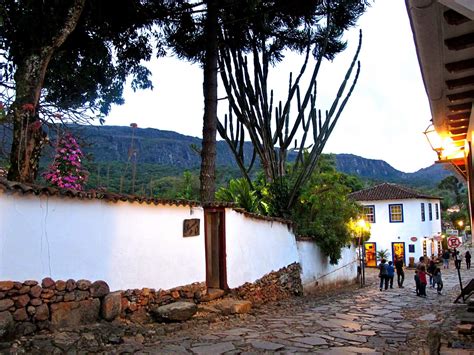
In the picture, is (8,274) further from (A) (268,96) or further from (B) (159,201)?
(A) (268,96)

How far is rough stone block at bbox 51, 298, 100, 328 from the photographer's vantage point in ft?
19.5

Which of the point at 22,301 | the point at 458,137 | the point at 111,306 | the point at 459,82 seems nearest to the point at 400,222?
the point at 458,137

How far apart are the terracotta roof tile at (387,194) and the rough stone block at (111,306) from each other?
29.7 meters

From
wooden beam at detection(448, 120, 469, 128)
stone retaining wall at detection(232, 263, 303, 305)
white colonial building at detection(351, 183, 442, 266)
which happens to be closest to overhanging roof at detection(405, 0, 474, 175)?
wooden beam at detection(448, 120, 469, 128)

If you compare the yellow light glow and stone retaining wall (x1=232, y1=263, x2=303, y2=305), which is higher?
the yellow light glow

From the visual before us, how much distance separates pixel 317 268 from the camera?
15.9 metres

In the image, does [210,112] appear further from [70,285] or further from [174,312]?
[70,285]

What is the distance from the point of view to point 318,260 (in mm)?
15977

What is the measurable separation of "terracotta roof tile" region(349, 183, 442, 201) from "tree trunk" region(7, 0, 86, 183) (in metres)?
29.2

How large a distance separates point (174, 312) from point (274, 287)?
5.14m

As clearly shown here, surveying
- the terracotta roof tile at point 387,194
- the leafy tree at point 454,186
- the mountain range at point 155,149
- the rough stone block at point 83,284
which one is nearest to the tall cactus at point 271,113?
the mountain range at point 155,149

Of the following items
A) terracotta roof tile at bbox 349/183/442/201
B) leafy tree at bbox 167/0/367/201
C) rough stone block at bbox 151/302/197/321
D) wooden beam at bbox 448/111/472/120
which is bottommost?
rough stone block at bbox 151/302/197/321

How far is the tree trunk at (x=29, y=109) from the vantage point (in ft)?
23.7

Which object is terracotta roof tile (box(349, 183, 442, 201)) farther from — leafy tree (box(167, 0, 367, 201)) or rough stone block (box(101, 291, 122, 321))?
rough stone block (box(101, 291, 122, 321))
